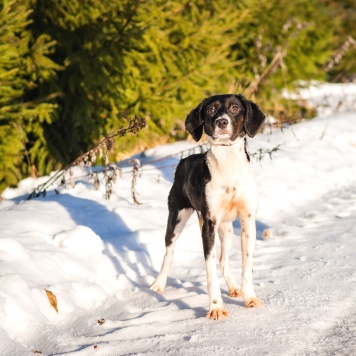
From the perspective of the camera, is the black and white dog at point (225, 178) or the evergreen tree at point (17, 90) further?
the evergreen tree at point (17, 90)

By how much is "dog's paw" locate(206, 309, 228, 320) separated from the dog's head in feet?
4.03

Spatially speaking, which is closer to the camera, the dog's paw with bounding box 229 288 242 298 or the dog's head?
the dog's head

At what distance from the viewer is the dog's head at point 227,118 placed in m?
4.71

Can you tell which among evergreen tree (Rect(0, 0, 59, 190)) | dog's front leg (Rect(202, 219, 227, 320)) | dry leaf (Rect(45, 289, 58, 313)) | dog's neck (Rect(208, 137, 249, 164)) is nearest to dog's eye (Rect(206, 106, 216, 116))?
dog's neck (Rect(208, 137, 249, 164))

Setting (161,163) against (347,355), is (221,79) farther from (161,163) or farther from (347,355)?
(347,355)

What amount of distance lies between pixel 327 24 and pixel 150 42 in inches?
292

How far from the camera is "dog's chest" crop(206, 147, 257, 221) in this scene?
486 centimetres

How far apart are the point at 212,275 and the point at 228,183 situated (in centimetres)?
69

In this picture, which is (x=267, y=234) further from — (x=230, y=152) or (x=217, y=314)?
(x=217, y=314)

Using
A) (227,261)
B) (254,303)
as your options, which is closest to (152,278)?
(227,261)

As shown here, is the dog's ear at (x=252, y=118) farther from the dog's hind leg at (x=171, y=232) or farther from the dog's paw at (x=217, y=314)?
the dog's paw at (x=217, y=314)

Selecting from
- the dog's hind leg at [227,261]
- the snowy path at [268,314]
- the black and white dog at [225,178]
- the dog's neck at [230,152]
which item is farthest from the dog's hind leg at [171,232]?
the dog's neck at [230,152]

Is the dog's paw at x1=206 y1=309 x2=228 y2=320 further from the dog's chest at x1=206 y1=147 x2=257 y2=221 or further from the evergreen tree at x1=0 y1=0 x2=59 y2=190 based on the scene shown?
the evergreen tree at x1=0 y1=0 x2=59 y2=190

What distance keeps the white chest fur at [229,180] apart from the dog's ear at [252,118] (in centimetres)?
11
